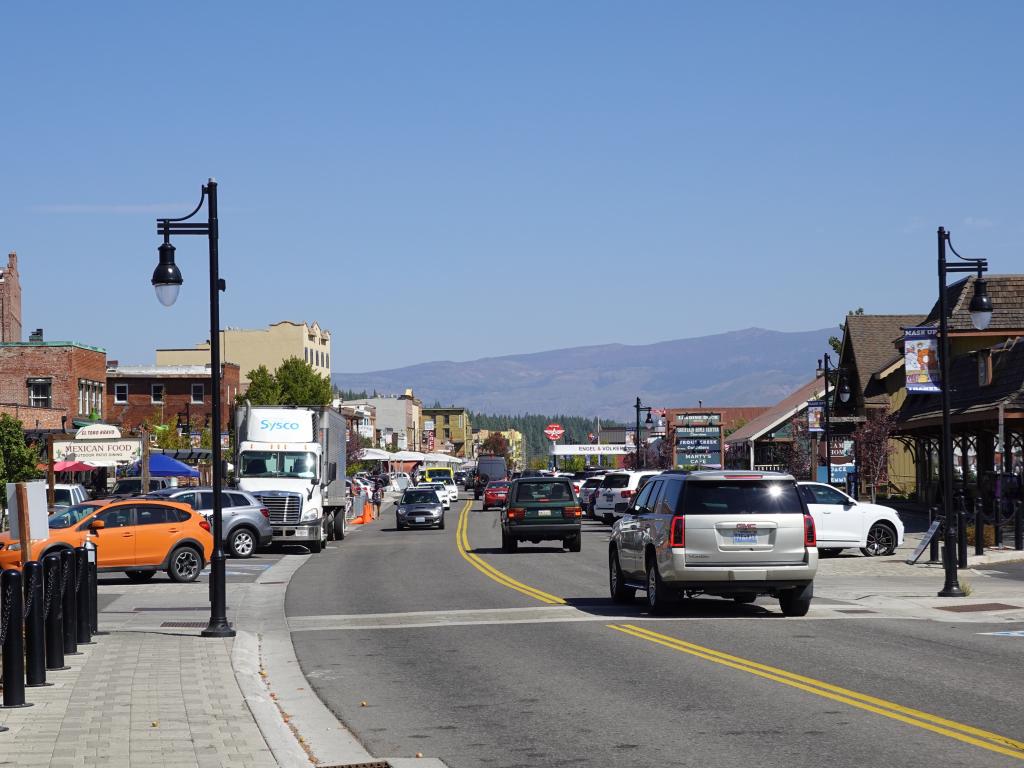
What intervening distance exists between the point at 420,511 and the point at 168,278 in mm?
34329

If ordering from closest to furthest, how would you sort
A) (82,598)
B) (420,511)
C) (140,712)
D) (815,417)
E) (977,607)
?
1. (140,712)
2. (82,598)
3. (977,607)
4. (420,511)
5. (815,417)

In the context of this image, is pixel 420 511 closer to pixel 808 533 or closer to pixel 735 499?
A: pixel 735 499

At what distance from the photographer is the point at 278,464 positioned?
38062 mm

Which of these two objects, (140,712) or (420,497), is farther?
(420,497)

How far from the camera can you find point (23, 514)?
14.9m

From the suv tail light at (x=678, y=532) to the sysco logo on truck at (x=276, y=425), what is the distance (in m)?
21.4

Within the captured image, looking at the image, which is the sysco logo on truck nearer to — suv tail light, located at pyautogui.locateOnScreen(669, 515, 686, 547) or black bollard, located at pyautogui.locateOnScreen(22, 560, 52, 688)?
suv tail light, located at pyautogui.locateOnScreen(669, 515, 686, 547)

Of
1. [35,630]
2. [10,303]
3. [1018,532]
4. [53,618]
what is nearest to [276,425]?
[1018,532]

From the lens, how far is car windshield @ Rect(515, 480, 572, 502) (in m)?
35.4

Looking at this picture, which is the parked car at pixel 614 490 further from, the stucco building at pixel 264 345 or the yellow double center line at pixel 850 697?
the stucco building at pixel 264 345

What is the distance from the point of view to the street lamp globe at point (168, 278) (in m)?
18.0

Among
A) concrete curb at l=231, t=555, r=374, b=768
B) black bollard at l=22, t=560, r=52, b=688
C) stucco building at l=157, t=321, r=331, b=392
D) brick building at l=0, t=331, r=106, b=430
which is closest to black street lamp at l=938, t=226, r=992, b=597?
concrete curb at l=231, t=555, r=374, b=768

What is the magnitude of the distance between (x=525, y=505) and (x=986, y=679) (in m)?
22.9

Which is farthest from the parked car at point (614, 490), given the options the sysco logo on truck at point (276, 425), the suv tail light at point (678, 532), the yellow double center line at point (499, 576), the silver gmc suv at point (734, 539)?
the suv tail light at point (678, 532)
